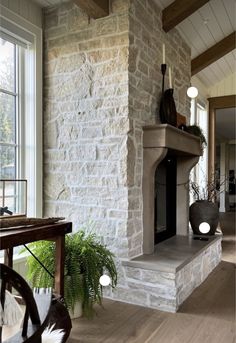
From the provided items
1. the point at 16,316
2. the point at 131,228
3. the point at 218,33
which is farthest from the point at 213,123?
the point at 16,316

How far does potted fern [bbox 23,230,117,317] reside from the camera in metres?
2.46

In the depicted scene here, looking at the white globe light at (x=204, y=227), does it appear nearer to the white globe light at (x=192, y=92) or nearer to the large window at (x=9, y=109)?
the white globe light at (x=192, y=92)

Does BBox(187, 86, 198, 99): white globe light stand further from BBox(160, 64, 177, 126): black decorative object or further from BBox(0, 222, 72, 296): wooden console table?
BBox(0, 222, 72, 296): wooden console table

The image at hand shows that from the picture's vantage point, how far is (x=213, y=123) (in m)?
6.59

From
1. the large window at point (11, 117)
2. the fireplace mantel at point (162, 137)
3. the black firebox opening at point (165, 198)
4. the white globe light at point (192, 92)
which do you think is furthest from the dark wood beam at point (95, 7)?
the black firebox opening at point (165, 198)

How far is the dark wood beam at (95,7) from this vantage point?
2.86 meters

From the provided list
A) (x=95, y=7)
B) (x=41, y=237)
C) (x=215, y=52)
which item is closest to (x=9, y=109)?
(x=95, y=7)

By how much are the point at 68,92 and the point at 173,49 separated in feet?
5.18

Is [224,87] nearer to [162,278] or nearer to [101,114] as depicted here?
[101,114]

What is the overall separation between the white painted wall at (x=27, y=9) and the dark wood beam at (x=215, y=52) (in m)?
2.68

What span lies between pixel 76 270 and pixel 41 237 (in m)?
0.66

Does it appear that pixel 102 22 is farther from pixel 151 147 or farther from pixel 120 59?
pixel 151 147

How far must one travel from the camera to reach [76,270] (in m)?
2.48

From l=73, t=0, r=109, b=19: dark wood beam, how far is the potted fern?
2.06 m
